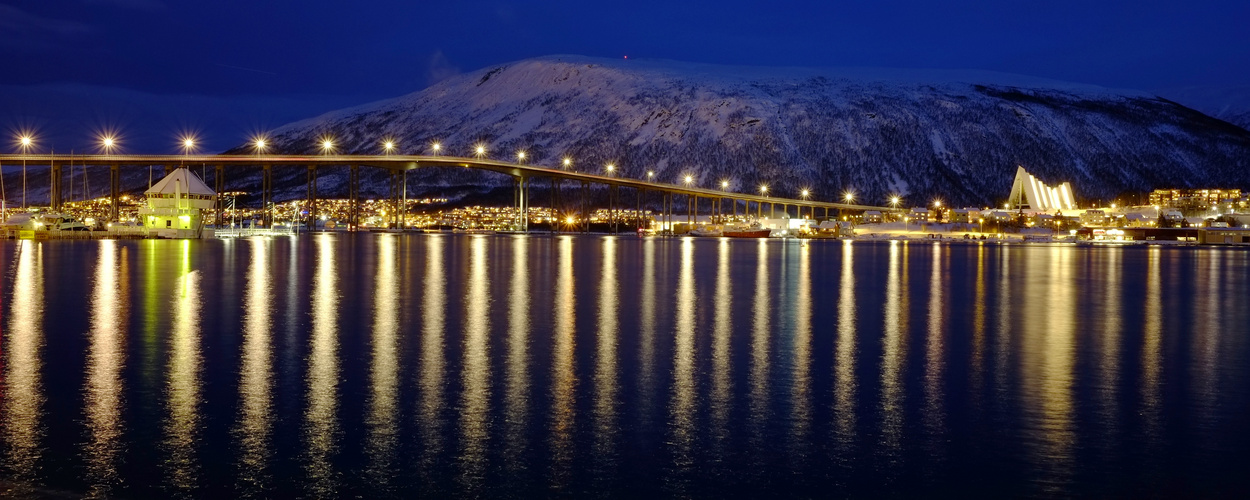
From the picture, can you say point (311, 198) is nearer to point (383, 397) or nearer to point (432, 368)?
point (432, 368)

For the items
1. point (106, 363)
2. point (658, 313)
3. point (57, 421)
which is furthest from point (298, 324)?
point (57, 421)

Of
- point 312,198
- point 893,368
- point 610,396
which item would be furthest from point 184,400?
point 312,198

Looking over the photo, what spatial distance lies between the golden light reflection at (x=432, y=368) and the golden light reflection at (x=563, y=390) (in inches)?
57.5

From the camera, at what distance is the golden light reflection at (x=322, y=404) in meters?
12.6

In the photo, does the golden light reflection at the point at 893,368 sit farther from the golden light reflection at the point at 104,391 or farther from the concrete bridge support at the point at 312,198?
the concrete bridge support at the point at 312,198

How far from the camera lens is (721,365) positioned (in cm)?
2070

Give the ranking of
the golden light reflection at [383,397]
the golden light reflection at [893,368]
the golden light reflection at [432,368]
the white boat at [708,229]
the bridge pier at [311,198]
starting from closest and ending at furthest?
1. the golden light reflection at [383,397]
2. the golden light reflection at [432,368]
3. the golden light reflection at [893,368]
4. the bridge pier at [311,198]
5. the white boat at [708,229]

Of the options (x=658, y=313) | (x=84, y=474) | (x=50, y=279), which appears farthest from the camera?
(x=50, y=279)

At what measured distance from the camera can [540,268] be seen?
2116 inches

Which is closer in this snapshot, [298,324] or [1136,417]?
[1136,417]

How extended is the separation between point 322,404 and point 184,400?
2033mm

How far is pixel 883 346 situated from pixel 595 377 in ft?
24.7

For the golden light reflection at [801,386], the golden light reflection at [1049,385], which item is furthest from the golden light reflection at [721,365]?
the golden light reflection at [1049,385]

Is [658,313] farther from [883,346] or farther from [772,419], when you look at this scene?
[772,419]
